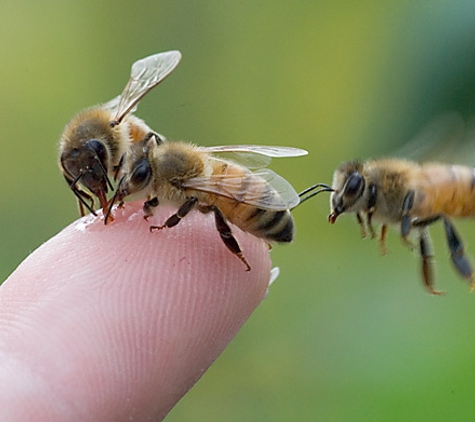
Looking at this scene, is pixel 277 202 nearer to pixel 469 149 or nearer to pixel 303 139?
pixel 469 149

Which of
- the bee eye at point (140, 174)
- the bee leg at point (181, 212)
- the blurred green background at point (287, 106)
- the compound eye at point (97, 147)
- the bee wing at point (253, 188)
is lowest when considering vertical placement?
the blurred green background at point (287, 106)

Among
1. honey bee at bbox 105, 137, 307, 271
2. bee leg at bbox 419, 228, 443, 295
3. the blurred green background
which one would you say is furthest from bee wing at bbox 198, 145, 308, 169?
the blurred green background

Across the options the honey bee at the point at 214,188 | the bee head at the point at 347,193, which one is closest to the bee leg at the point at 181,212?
the honey bee at the point at 214,188

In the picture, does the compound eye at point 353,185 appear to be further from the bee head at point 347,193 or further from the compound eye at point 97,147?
the compound eye at point 97,147

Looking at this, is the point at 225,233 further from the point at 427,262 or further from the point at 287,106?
the point at 287,106

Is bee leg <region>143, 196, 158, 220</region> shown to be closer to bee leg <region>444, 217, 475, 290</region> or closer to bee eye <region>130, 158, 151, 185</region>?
bee eye <region>130, 158, 151, 185</region>

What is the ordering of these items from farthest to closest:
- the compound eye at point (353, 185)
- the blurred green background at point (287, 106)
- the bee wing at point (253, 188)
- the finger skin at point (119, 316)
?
the blurred green background at point (287, 106) → the compound eye at point (353, 185) → the bee wing at point (253, 188) → the finger skin at point (119, 316)

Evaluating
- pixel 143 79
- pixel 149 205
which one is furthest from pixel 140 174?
pixel 143 79
